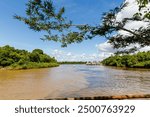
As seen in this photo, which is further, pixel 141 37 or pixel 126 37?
pixel 126 37

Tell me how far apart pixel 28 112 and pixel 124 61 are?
67213 mm

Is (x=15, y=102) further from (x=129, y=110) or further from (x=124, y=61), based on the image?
(x=124, y=61)

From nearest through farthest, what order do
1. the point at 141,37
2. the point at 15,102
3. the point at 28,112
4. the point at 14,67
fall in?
the point at 28,112
the point at 15,102
the point at 141,37
the point at 14,67

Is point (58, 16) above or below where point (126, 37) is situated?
above

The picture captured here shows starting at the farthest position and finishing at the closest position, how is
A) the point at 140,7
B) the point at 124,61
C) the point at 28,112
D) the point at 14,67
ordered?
the point at 124,61
the point at 14,67
the point at 140,7
the point at 28,112

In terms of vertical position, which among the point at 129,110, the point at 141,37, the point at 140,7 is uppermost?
the point at 140,7

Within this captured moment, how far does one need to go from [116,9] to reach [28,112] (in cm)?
322

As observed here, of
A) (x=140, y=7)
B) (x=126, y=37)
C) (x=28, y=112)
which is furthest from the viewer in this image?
(x=126, y=37)

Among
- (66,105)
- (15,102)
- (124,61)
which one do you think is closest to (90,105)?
(66,105)

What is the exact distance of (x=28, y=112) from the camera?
426cm

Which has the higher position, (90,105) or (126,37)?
(126,37)

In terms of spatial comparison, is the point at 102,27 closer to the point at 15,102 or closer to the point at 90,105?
the point at 90,105

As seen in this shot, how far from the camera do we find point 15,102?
14.9 feet

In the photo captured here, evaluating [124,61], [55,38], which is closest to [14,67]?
[124,61]
